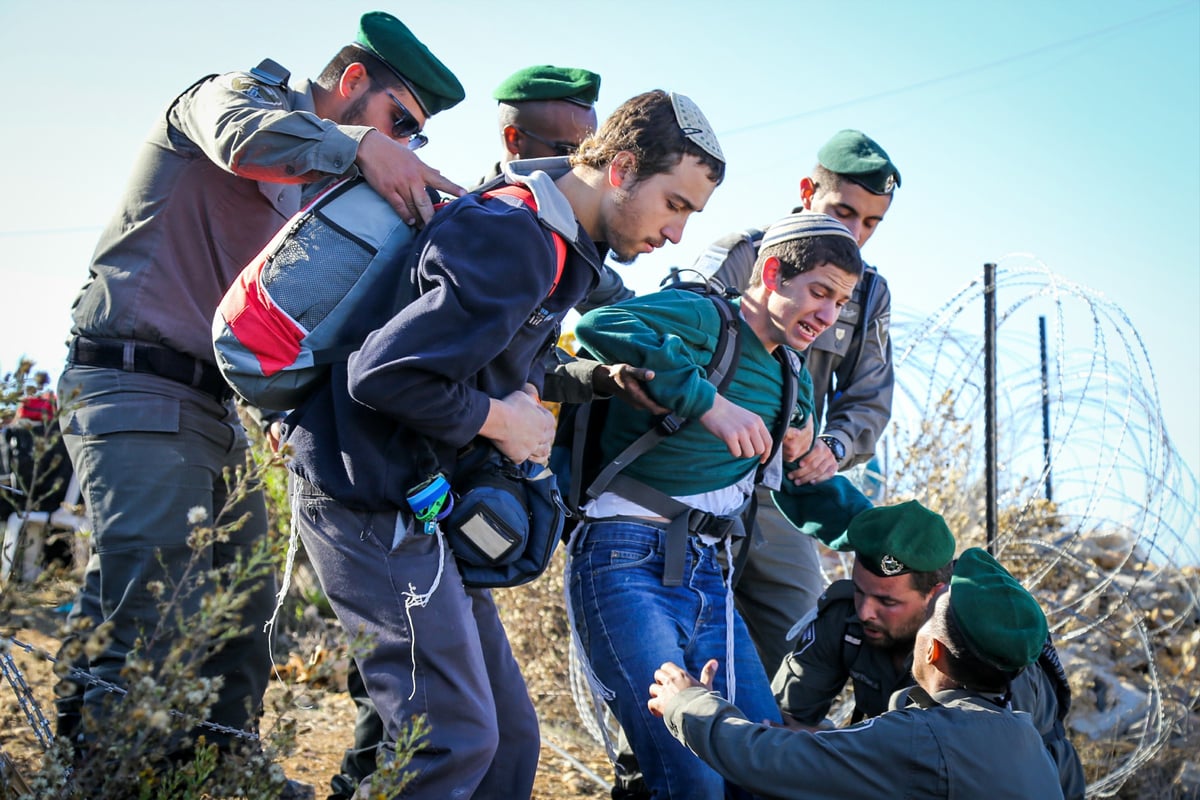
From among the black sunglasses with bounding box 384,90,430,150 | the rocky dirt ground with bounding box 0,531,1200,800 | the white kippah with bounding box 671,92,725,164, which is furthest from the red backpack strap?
the rocky dirt ground with bounding box 0,531,1200,800

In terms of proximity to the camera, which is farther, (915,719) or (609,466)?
(609,466)

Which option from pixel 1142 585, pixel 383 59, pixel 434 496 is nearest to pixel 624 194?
pixel 434 496

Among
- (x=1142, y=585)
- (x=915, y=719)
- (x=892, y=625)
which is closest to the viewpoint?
(x=915, y=719)

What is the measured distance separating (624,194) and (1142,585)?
6408 millimetres

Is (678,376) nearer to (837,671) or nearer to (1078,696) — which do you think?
(837,671)

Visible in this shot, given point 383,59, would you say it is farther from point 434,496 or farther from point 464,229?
point 434,496

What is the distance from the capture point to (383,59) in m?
3.47

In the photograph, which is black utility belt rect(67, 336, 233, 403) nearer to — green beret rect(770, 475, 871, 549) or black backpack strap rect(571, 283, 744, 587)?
black backpack strap rect(571, 283, 744, 587)

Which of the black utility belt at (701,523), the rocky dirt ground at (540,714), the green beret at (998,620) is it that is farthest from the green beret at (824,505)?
the rocky dirt ground at (540,714)

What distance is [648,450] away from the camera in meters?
3.06

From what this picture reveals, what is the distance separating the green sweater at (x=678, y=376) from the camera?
2846mm

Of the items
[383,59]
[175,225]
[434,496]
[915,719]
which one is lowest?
[915,719]

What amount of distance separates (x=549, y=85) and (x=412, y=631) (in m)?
2.69

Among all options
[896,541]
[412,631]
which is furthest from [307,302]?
[896,541]
